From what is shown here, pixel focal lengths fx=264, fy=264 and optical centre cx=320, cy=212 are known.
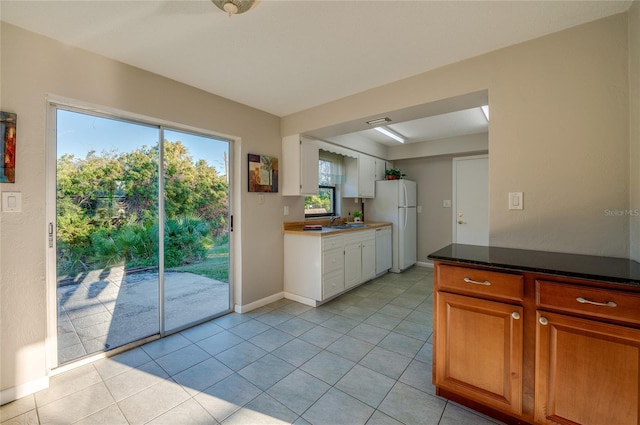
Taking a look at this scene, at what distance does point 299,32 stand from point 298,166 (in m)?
1.75

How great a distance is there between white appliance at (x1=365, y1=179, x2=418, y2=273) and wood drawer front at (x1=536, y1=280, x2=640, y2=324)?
11.4ft

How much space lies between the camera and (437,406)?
5.44 feet

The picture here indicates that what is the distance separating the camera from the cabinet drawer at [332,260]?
10.8 feet

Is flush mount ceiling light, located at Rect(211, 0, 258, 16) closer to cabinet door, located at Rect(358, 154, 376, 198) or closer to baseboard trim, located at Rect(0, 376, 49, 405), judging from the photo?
baseboard trim, located at Rect(0, 376, 49, 405)

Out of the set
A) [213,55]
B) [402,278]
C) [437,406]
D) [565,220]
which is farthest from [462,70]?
[402,278]

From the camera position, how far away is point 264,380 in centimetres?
192

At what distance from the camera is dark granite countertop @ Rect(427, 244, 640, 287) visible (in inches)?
49.1

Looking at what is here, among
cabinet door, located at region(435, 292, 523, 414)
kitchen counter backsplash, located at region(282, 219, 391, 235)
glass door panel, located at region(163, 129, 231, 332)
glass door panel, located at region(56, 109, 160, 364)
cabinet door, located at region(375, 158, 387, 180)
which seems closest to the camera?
cabinet door, located at region(435, 292, 523, 414)

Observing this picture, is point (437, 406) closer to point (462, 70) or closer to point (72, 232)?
point (462, 70)

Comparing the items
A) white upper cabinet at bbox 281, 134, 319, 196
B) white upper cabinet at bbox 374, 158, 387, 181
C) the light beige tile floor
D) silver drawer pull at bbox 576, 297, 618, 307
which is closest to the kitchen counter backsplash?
white upper cabinet at bbox 281, 134, 319, 196

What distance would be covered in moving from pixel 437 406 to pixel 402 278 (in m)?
2.94

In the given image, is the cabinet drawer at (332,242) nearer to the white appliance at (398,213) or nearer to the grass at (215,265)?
the grass at (215,265)

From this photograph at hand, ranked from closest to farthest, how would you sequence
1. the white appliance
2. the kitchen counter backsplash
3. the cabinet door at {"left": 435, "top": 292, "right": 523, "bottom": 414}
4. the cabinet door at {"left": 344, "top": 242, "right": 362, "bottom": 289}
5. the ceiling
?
1. the cabinet door at {"left": 435, "top": 292, "right": 523, "bottom": 414}
2. the ceiling
3. the kitchen counter backsplash
4. the cabinet door at {"left": 344, "top": 242, "right": 362, "bottom": 289}
5. the white appliance

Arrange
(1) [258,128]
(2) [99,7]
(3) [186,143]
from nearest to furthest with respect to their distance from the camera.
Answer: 1. (2) [99,7]
2. (3) [186,143]
3. (1) [258,128]
